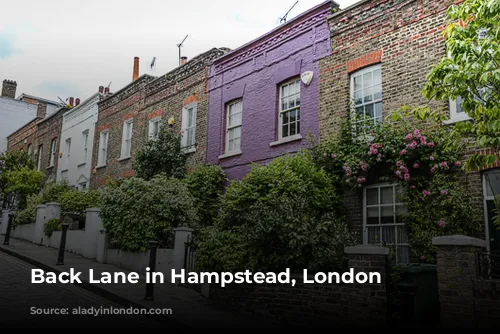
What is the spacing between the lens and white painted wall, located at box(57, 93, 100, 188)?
23.0 m

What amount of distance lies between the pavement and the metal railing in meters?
Result: 2.85

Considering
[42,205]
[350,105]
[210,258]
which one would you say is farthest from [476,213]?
[42,205]

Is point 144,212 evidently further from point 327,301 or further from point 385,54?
point 385,54

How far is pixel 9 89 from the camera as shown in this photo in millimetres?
38031

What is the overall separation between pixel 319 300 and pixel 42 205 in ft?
45.8

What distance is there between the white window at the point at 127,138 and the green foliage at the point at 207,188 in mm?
6368

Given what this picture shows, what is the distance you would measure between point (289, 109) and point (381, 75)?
2893mm

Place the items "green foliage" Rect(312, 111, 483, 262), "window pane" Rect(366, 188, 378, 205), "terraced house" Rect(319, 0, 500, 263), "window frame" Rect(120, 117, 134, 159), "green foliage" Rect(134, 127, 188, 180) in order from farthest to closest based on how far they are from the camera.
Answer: "window frame" Rect(120, 117, 134, 159)
"green foliage" Rect(134, 127, 188, 180)
"window pane" Rect(366, 188, 378, 205)
"terraced house" Rect(319, 0, 500, 263)
"green foliage" Rect(312, 111, 483, 262)

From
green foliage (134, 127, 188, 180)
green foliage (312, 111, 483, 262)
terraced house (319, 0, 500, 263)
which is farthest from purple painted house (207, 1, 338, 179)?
green foliage (312, 111, 483, 262)

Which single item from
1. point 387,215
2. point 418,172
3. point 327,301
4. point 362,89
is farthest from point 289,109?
point 327,301

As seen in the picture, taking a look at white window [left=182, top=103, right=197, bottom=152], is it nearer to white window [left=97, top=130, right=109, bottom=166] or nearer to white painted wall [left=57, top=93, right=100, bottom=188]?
white window [left=97, top=130, right=109, bottom=166]

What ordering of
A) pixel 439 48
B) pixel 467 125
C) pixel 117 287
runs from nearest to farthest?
pixel 467 125 < pixel 117 287 < pixel 439 48

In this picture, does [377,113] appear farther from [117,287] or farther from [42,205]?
[42,205]

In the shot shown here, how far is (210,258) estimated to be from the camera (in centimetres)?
872
